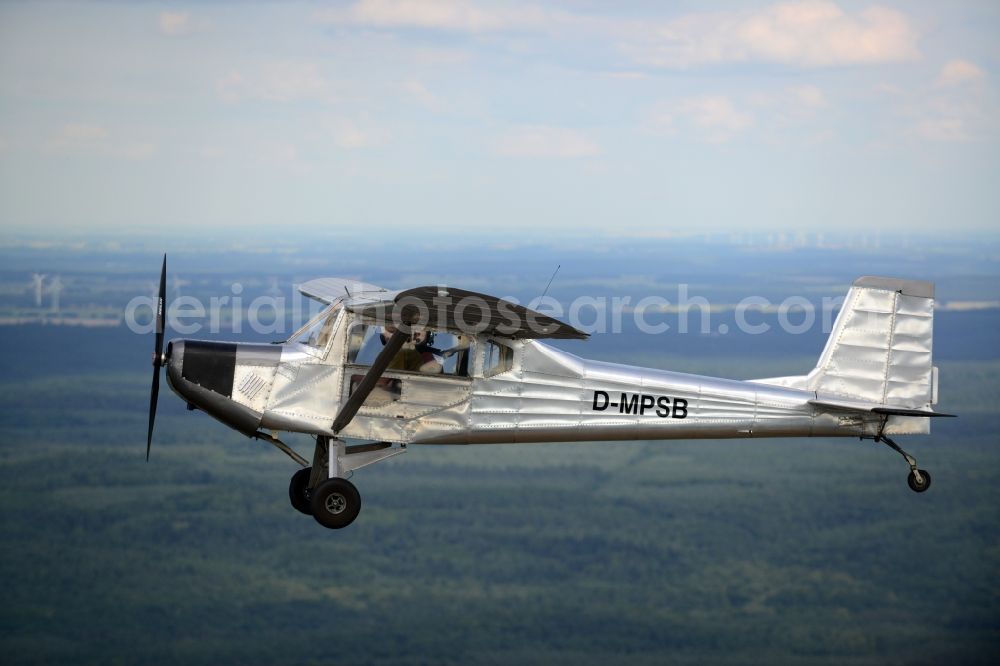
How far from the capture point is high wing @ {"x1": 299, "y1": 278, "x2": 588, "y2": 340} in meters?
16.8

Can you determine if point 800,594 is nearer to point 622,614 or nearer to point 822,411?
point 622,614

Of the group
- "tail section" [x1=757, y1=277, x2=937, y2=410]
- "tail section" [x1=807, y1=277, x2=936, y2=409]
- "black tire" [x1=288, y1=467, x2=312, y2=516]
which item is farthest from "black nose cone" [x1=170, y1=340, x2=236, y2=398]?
"tail section" [x1=807, y1=277, x2=936, y2=409]

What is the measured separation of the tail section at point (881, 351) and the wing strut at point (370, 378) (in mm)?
5253

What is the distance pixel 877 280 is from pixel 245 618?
181 meters

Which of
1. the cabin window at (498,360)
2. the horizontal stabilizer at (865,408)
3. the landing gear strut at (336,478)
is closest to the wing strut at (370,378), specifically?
Result: the landing gear strut at (336,478)

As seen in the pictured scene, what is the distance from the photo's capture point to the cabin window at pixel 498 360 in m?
18.3

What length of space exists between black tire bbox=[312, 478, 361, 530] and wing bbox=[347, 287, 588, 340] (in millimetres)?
2164

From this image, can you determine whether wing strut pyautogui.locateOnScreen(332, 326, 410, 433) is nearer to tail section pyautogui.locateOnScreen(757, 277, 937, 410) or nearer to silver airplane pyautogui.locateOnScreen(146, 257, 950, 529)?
silver airplane pyautogui.locateOnScreen(146, 257, 950, 529)

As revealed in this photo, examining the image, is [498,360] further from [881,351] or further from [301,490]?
[881,351]

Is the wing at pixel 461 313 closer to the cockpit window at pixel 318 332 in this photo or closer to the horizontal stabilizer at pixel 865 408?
the cockpit window at pixel 318 332

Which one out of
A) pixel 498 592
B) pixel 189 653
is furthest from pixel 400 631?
pixel 189 653

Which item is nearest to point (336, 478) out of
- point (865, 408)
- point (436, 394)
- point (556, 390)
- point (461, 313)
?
point (436, 394)

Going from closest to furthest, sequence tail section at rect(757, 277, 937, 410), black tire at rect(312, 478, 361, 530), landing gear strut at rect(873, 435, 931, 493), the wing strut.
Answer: the wing strut < black tire at rect(312, 478, 361, 530) < landing gear strut at rect(873, 435, 931, 493) < tail section at rect(757, 277, 937, 410)

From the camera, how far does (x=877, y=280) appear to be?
19.8 m
